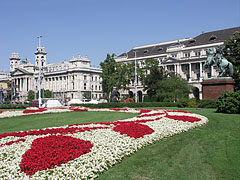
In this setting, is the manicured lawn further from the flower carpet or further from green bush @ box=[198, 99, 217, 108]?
green bush @ box=[198, 99, 217, 108]

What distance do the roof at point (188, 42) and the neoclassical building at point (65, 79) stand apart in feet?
86.5

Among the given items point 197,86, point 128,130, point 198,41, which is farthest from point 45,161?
point 198,41

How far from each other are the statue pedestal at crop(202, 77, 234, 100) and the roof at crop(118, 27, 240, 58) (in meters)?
45.7

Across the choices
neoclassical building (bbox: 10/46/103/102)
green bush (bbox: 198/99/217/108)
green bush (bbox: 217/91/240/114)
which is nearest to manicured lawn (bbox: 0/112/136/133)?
green bush (bbox: 217/91/240/114)

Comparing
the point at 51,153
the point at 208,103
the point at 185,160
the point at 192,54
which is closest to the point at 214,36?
the point at 192,54

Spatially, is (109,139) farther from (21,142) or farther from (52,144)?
(21,142)

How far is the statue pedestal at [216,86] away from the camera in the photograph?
1148 inches

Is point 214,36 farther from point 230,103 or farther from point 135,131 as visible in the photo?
point 135,131

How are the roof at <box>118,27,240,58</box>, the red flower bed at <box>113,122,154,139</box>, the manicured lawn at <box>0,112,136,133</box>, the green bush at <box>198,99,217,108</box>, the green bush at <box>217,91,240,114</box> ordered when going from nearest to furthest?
the red flower bed at <box>113,122,154,139</box>
the manicured lawn at <box>0,112,136,133</box>
the green bush at <box>217,91,240,114</box>
the green bush at <box>198,99,217,108</box>
the roof at <box>118,27,240,58</box>

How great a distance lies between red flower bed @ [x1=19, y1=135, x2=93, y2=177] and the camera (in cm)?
714

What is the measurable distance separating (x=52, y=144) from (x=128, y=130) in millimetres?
4017

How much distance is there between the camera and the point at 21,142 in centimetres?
1007

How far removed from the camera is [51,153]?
7766 millimetres

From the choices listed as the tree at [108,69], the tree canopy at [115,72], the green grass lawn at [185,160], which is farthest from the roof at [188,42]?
the green grass lawn at [185,160]
